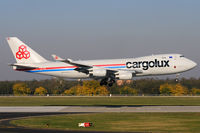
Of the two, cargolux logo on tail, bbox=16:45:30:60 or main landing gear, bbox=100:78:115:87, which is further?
cargolux logo on tail, bbox=16:45:30:60

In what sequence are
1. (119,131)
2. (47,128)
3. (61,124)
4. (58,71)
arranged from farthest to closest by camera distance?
1. (58,71)
2. (61,124)
3. (47,128)
4. (119,131)

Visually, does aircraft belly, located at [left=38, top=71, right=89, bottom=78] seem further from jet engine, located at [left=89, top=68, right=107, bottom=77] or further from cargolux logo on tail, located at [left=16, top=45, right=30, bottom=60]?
cargolux logo on tail, located at [left=16, top=45, right=30, bottom=60]

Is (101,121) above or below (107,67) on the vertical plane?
below

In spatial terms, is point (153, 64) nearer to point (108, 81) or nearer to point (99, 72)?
point (108, 81)

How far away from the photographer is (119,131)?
3969cm

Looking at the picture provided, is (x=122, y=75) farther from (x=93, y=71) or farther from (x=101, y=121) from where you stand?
(x=101, y=121)

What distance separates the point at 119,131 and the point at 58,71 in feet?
122

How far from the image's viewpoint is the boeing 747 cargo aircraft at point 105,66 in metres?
68.8

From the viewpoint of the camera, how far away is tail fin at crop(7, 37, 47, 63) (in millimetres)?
77925

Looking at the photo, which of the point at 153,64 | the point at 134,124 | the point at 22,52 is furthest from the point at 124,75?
the point at 22,52

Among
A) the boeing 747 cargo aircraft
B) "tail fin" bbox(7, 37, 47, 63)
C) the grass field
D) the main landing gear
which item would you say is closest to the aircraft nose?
the boeing 747 cargo aircraft

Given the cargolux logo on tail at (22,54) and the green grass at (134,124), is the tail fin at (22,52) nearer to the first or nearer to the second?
the cargolux logo on tail at (22,54)

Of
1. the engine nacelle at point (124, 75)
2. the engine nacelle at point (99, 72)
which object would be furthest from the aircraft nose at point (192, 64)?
the engine nacelle at point (99, 72)

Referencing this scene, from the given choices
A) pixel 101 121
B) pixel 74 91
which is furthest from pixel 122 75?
pixel 74 91
